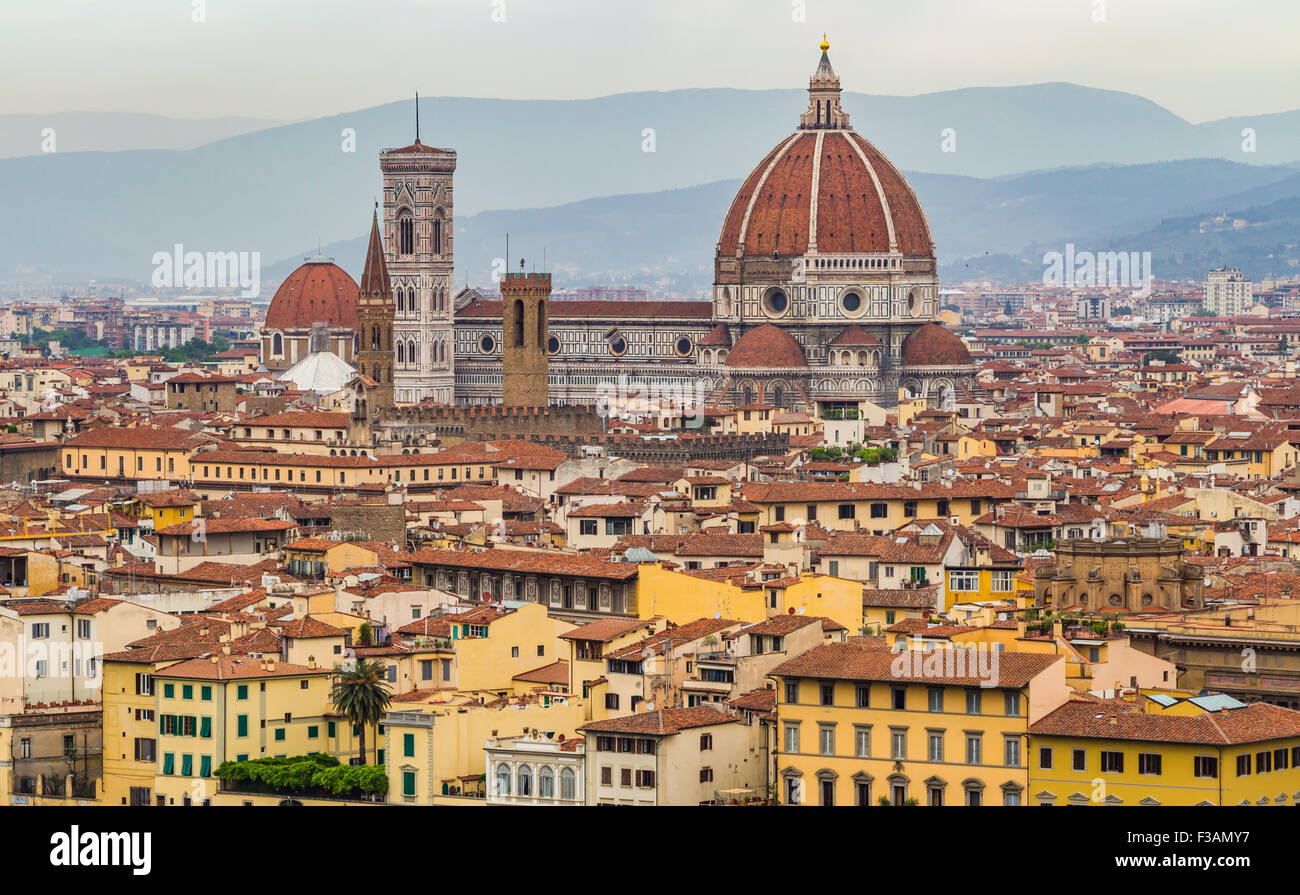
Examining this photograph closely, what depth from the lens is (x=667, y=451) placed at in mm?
90625

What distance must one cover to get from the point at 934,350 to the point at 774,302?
8948 millimetres

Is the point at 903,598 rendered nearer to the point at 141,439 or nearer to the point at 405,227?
the point at 141,439

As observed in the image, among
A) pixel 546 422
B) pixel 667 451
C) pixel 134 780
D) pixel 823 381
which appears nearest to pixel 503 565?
pixel 134 780

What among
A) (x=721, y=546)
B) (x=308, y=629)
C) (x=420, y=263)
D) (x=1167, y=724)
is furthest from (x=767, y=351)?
(x=1167, y=724)

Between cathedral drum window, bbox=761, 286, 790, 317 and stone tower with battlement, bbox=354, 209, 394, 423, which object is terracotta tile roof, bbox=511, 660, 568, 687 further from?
cathedral drum window, bbox=761, 286, 790, 317

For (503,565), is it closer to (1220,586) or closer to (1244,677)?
(1220,586)

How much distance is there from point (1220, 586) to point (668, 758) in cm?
1306

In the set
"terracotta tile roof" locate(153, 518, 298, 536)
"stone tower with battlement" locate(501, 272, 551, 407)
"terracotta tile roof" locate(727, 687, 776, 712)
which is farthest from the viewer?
"stone tower with battlement" locate(501, 272, 551, 407)

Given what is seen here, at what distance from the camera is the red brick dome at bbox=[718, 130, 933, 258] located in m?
138

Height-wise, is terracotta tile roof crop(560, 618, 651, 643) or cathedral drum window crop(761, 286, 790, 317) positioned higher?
cathedral drum window crop(761, 286, 790, 317)

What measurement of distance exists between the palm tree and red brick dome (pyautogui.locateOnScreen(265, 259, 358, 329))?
397ft

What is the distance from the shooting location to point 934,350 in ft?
439

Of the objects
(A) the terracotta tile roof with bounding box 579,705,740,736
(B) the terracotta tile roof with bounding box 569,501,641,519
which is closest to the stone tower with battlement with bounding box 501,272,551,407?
(B) the terracotta tile roof with bounding box 569,501,641,519

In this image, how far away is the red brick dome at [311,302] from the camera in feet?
523
